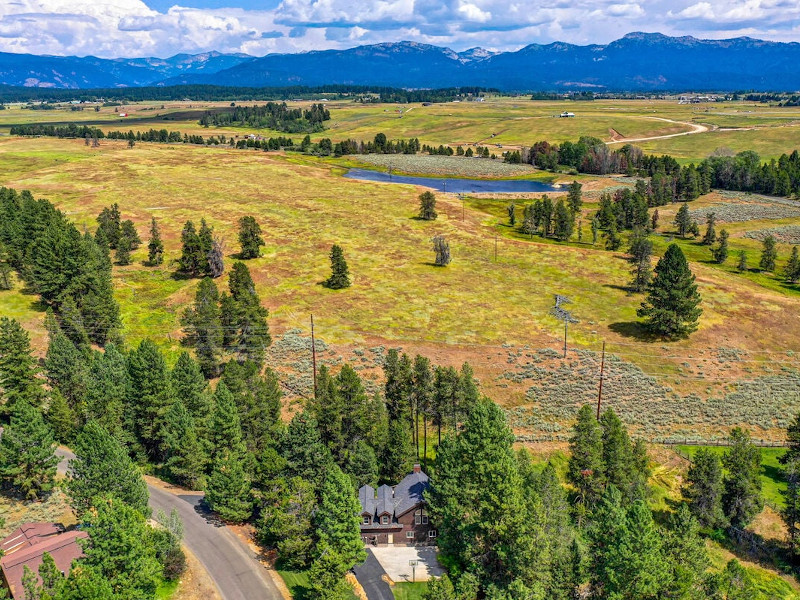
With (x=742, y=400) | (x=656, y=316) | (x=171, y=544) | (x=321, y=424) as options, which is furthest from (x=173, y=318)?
(x=742, y=400)

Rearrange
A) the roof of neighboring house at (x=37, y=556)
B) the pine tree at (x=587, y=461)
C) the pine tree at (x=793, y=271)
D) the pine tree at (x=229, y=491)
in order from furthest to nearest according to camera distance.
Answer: the pine tree at (x=793, y=271), the pine tree at (x=587, y=461), the pine tree at (x=229, y=491), the roof of neighboring house at (x=37, y=556)

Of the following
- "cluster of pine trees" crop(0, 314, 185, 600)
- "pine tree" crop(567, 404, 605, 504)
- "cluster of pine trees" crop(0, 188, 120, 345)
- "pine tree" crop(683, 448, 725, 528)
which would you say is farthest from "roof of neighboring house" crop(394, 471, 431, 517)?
"cluster of pine trees" crop(0, 188, 120, 345)

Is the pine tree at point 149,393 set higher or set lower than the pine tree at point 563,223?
lower

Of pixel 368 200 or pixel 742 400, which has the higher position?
pixel 368 200

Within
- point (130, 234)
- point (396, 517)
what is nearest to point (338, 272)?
point (130, 234)

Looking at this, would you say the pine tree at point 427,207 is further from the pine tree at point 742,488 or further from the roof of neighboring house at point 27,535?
the roof of neighboring house at point 27,535

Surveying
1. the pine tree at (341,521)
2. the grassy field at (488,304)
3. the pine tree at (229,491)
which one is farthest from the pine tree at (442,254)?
the pine tree at (341,521)

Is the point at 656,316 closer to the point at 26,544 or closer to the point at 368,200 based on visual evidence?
the point at 26,544
